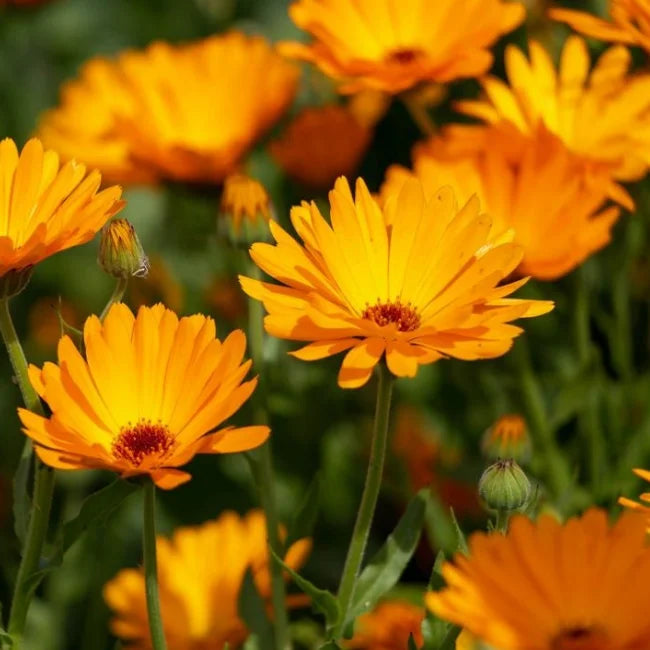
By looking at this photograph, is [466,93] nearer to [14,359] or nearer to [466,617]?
[14,359]

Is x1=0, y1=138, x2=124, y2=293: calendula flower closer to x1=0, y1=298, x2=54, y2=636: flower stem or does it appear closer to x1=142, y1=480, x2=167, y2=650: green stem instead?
x1=0, y1=298, x2=54, y2=636: flower stem

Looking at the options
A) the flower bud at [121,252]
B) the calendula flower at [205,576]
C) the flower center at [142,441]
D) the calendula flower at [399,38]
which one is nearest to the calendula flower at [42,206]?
the flower bud at [121,252]

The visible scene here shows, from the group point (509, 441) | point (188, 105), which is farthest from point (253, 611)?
point (188, 105)

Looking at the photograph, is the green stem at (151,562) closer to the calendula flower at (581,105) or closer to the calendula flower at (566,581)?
the calendula flower at (566,581)

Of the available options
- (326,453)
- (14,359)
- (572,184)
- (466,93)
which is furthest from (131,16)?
(14,359)

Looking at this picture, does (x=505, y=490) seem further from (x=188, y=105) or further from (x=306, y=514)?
(x=188, y=105)

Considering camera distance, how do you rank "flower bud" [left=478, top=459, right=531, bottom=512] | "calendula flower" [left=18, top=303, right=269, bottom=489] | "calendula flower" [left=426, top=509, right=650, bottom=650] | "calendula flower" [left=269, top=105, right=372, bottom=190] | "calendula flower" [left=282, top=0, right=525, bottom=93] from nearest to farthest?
"calendula flower" [left=426, top=509, right=650, bottom=650] < "calendula flower" [left=18, top=303, right=269, bottom=489] < "flower bud" [left=478, top=459, right=531, bottom=512] < "calendula flower" [left=282, top=0, right=525, bottom=93] < "calendula flower" [left=269, top=105, right=372, bottom=190]

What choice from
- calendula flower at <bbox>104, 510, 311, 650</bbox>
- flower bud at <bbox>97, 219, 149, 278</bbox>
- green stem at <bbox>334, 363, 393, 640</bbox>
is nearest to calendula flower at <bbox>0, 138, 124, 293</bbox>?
flower bud at <bbox>97, 219, 149, 278</bbox>
